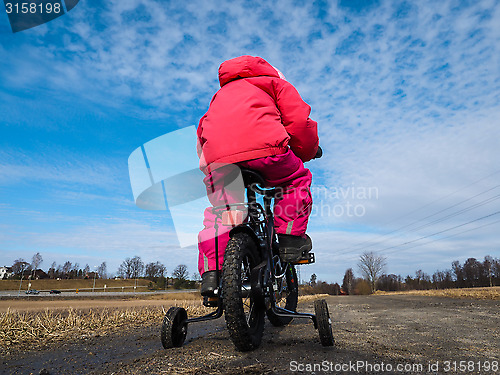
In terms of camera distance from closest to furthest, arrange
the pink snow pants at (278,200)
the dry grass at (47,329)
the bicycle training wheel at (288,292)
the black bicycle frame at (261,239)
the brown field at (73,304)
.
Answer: the black bicycle frame at (261,239)
the pink snow pants at (278,200)
the dry grass at (47,329)
the bicycle training wheel at (288,292)
the brown field at (73,304)

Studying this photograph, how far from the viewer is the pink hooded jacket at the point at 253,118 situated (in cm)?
213

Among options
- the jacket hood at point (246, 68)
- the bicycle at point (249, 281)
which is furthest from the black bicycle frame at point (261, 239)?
the jacket hood at point (246, 68)

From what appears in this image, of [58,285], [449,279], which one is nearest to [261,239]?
[58,285]

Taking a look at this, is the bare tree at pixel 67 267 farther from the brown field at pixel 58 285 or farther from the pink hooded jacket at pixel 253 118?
the pink hooded jacket at pixel 253 118

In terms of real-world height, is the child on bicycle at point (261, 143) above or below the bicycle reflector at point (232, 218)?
above

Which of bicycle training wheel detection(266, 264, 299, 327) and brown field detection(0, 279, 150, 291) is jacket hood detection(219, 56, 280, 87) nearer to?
bicycle training wheel detection(266, 264, 299, 327)

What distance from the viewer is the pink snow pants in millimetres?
2256

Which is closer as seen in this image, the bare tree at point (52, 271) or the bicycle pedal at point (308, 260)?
the bicycle pedal at point (308, 260)

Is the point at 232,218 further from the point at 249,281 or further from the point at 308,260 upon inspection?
the point at 308,260

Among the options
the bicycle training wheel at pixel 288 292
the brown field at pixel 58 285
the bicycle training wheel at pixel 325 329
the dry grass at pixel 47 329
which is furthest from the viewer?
the brown field at pixel 58 285

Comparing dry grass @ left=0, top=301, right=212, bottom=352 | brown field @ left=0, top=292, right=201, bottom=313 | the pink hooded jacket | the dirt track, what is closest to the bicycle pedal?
the dirt track

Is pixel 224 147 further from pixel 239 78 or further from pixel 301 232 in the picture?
pixel 301 232

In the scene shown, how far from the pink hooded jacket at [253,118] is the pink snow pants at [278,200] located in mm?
105

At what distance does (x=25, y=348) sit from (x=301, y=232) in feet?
8.16
